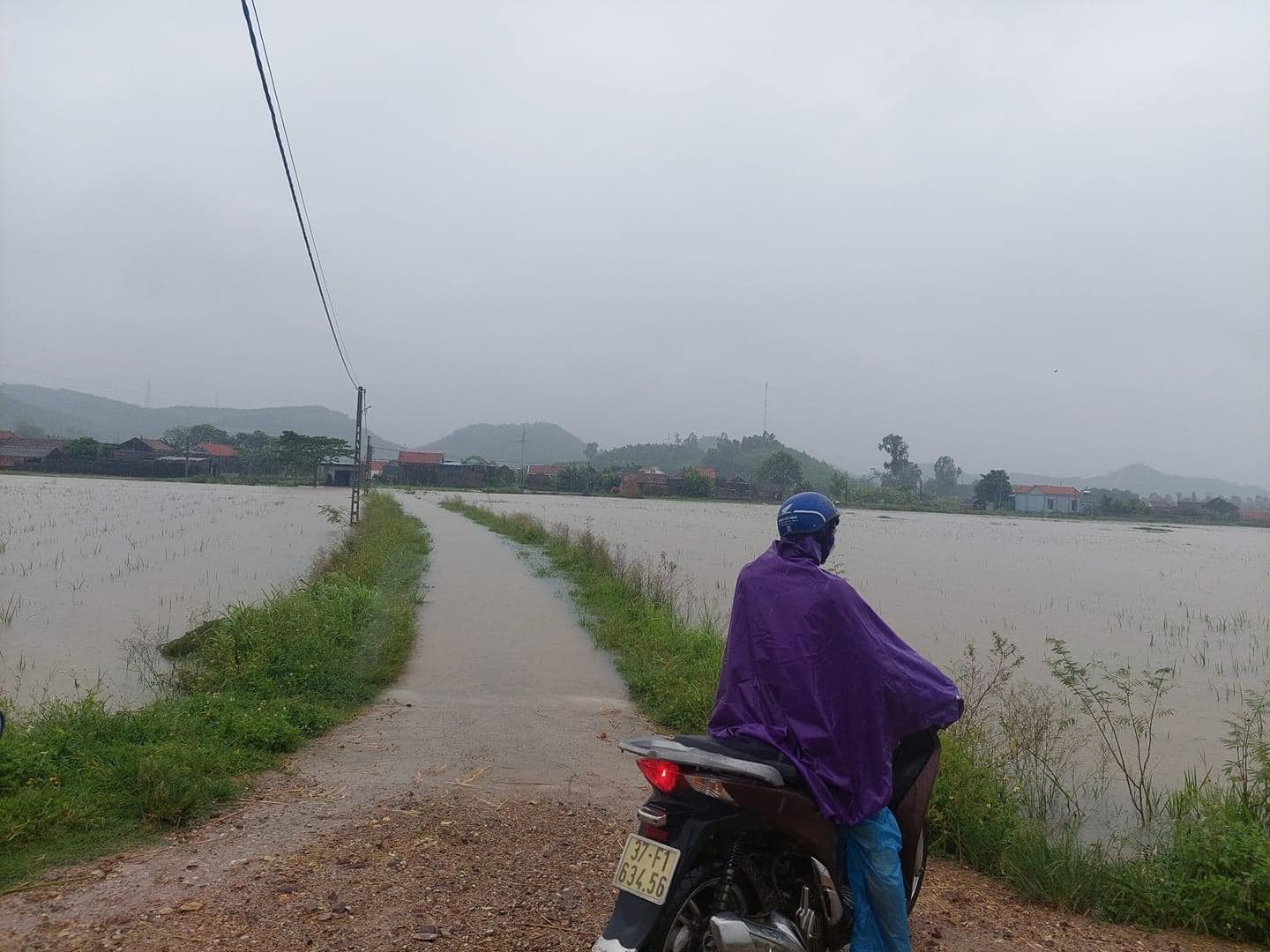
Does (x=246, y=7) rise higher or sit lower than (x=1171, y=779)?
higher

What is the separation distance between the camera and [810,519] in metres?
2.57

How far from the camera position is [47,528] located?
18.8 m

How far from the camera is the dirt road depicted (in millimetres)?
2820

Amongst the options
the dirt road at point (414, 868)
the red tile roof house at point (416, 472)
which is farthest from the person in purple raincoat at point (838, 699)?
the red tile roof house at point (416, 472)

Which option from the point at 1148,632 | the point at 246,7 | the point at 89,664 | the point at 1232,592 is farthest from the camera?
the point at 1232,592

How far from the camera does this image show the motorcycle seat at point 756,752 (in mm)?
2340

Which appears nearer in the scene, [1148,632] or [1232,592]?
[1148,632]

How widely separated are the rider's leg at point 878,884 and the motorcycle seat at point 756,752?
27cm

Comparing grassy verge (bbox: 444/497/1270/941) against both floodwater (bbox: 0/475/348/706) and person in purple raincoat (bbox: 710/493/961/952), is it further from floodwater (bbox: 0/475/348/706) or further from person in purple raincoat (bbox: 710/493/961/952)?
floodwater (bbox: 0/475/348/706)

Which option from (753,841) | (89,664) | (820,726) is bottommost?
(89,664)

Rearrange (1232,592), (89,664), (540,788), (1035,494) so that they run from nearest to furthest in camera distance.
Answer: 1. (540,788)
2. (89,664)
3. (1232,592)
4. (1035,494)

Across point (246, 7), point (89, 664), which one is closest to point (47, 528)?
point (89, 664)

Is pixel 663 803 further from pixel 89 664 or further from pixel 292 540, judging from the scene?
pixel 292 540

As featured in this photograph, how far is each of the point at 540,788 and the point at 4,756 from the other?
241 cm
